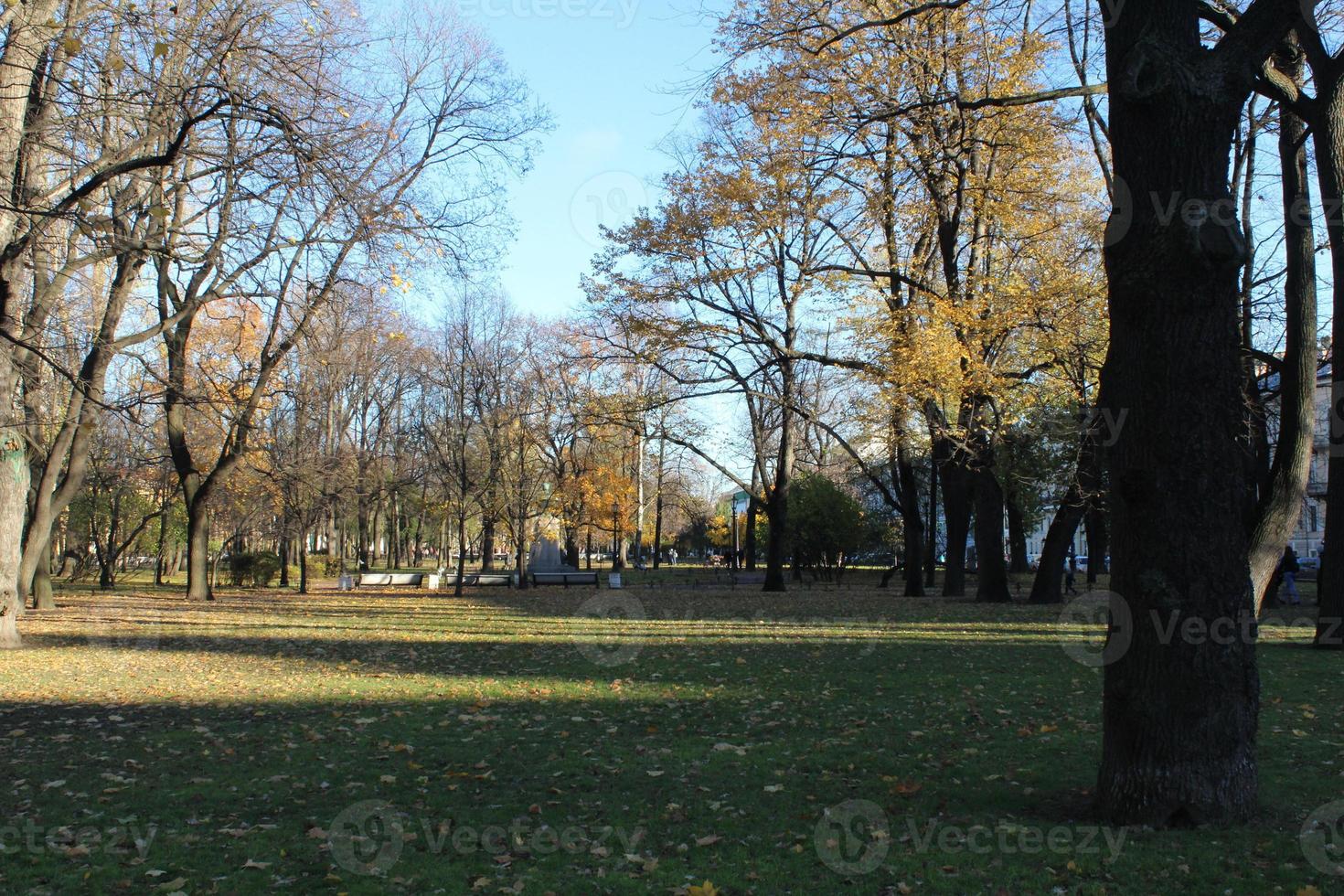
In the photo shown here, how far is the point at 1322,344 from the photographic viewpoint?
71.7 feet

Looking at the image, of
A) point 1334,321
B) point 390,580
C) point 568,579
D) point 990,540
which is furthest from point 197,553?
point 1334,321

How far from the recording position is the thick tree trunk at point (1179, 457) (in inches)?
203

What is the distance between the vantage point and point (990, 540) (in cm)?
2453

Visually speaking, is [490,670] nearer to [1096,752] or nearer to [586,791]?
[586,791]

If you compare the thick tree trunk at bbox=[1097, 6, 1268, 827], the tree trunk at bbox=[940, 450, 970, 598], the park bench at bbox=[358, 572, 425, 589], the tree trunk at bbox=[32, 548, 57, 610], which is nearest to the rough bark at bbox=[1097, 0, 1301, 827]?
the thick tree trunk at bbox=[1097, 6, 1268, 827]

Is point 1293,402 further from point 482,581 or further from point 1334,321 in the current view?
point 482,581

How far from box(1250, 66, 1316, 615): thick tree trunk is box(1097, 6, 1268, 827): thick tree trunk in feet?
23.6

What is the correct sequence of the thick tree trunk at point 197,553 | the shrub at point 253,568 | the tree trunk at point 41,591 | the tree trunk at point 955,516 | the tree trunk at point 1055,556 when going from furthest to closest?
the shrub at point 253,568, the thick tree trunk at point 197,553, the tree trunk at point 955,516, the tree trunk at point 41,591, the tree trunk at point 1055,556

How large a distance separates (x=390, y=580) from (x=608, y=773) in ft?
105

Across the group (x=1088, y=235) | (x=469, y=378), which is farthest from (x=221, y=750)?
(x=469, y=378)

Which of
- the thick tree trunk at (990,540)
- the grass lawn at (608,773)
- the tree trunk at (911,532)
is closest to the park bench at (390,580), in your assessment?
the tree trunk at (911,532)

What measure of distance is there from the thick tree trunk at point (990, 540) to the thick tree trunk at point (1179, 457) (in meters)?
19.2

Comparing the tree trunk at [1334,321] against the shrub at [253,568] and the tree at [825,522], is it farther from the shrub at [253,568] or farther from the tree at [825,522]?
the shrub at [253,568]

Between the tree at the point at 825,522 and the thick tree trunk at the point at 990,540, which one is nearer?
the thick tree trunk at the point at 990,540
